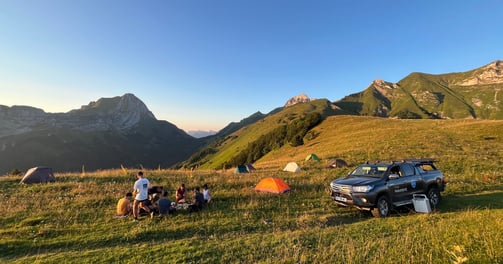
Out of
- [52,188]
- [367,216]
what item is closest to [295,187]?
[367,216]

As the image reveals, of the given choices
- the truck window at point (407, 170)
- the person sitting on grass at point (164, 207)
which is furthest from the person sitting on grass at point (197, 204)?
the truck window at point (407, 170)

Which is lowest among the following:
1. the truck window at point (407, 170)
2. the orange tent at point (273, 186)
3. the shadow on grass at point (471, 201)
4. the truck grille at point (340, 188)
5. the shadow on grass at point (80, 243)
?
the shadow on grass at point (471, 201)

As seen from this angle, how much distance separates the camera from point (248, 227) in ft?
35.1

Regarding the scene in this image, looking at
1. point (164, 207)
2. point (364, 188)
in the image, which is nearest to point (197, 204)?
point (164, 207)

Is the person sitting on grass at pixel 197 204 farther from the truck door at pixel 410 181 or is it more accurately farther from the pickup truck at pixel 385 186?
the truck door at pixel 410 181

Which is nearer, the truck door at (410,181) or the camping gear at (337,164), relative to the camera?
the truck door at (410,181)

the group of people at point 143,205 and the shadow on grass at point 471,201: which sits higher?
the group of people at point 143,205

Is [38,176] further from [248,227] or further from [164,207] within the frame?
[248,227]

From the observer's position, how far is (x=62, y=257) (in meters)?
7.88

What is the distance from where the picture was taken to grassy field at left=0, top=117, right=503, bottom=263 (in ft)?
22.7

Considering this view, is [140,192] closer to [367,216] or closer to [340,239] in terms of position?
[340,239]

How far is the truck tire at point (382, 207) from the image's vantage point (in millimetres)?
11413

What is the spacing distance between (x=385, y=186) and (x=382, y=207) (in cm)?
95

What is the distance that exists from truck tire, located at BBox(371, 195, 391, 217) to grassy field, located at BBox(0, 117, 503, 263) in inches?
15.1
